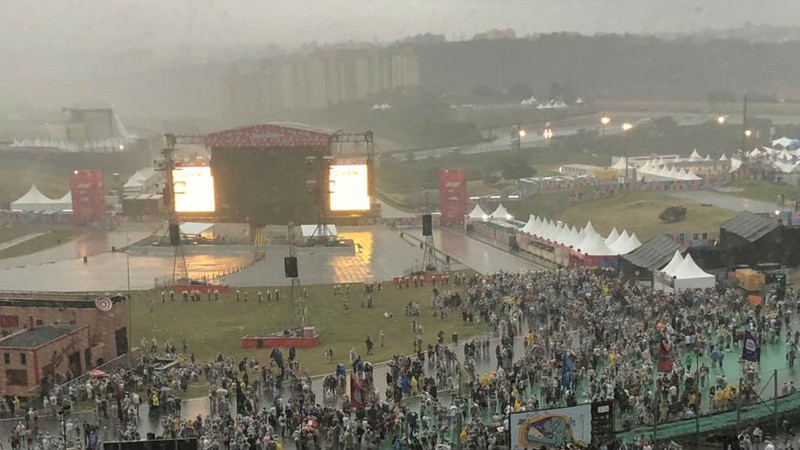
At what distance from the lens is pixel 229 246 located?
2066 inches

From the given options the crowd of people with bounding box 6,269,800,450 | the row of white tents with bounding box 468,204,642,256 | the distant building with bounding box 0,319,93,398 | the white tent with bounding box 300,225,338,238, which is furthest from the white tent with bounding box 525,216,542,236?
the distant building with bounding box 0,319,93,398

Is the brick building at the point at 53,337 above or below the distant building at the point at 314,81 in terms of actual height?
below

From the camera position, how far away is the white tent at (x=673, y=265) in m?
32.7

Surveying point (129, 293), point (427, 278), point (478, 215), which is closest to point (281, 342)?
point (427, 278)

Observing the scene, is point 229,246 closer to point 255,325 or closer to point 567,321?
point 255,325

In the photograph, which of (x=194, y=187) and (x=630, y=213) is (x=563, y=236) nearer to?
(x=630, y=213)

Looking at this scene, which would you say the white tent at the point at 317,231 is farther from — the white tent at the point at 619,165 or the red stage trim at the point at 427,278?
the white tent at the point at 619,165

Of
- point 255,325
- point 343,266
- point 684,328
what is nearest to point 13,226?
point 343,266

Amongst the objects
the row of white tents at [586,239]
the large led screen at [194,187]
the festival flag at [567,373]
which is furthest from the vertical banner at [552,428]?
the large led screen at [194,187]

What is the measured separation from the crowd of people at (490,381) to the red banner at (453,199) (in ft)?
93.3

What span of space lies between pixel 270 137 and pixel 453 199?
1394 centimetres

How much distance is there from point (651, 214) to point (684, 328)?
3195 centimetres

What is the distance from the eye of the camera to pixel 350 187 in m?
51.0

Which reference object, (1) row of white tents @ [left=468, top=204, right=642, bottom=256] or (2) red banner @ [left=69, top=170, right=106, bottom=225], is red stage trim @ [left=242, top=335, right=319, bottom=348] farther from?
(2) red banner @ [left=69, top=170, right=106, bottom=225]
